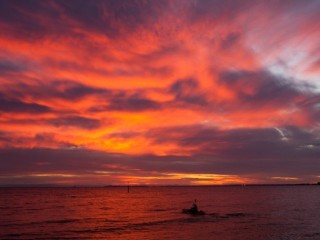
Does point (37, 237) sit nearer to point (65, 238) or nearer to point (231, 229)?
point (65, 238)

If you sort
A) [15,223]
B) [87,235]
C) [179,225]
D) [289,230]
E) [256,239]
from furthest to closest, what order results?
[15,223]
[179,225]
[289,230]
[87,235]
[256,239]

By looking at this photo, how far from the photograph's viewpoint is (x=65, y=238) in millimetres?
46531

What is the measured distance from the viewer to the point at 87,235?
161 ft

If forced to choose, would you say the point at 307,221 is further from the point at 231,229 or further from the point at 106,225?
the point at 106,225

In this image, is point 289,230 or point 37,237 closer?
point 37,237

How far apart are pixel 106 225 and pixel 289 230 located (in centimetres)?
2855

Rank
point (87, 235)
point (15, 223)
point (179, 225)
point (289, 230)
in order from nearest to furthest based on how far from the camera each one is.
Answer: point (87, 235), point (289, 230), point (179, 225), point (15, 223)

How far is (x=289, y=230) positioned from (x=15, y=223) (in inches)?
1774

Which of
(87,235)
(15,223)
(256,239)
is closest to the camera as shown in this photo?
(256,239)

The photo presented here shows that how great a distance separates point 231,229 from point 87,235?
20.9m

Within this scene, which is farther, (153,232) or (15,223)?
(15,223)

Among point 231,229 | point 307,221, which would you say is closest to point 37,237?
point 231,229

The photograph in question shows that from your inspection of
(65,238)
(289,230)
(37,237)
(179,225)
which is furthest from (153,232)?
(289,230)

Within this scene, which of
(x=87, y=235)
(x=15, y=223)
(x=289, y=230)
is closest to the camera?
(x=87, y=235)
